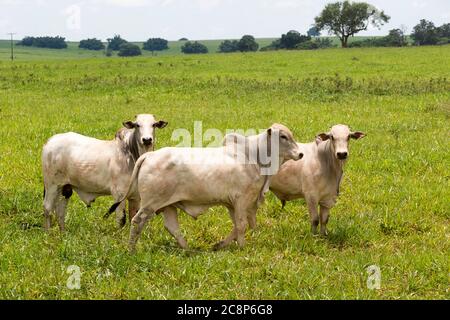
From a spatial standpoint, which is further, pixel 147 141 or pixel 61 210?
pixel 61 210

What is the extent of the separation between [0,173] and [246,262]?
6.93m

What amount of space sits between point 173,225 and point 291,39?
118 metres

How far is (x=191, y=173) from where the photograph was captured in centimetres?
819

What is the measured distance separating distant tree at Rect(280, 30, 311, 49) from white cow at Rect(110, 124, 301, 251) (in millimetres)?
116360

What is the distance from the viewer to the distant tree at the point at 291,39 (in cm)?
12269

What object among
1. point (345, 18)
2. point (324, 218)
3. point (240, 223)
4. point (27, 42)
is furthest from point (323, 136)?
point (27, 42)

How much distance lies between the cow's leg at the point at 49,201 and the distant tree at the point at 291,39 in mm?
115970

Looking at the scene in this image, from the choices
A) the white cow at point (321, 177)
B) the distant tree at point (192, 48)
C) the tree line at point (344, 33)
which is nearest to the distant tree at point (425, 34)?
the tree line at point (344, 33)

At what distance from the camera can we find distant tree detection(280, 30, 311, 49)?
122688 millimetres

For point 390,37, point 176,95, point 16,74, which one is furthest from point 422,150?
point 390,37

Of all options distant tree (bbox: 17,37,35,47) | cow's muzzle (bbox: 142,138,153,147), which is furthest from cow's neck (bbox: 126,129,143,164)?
distant tree (bbox: 17,37,35,47)

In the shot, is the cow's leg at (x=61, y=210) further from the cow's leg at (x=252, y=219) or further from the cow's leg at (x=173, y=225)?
the cow's leg at (x=252, y=219)
